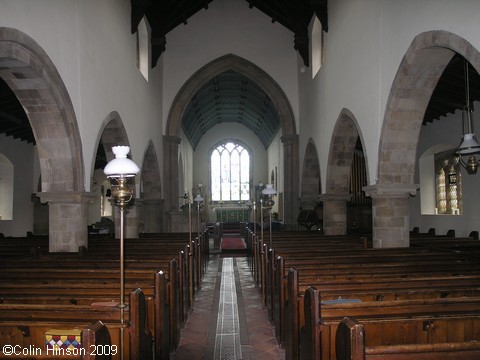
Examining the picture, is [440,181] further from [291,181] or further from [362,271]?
[362,271]

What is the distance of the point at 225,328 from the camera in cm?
556

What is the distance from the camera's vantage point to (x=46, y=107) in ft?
21.1

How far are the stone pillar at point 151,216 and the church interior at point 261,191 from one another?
0.04 metres

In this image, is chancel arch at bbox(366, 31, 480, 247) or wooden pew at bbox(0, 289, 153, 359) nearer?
wooden pew at bbox(0, 289, 153, 359)

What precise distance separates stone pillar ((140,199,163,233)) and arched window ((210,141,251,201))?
12900 millimetres

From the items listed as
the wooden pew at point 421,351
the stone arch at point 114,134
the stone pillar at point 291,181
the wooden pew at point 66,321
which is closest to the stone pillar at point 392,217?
the stone arch at point 114,134

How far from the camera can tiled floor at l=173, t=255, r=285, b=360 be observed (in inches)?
184

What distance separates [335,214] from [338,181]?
769 mm

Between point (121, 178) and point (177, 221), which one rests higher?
point (121, 178)

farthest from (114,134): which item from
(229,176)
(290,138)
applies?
(229,176)

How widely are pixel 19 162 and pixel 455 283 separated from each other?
12121 mm

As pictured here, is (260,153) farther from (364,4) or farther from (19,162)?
(364,4)

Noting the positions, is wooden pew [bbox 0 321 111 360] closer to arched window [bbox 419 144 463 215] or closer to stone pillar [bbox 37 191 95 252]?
stone pillar [bbox 37 191 95 252]

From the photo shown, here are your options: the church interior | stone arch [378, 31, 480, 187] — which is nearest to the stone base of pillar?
the church interior
